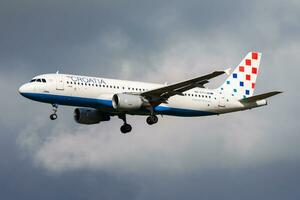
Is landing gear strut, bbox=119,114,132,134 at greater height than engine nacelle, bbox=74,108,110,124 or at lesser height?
lesser

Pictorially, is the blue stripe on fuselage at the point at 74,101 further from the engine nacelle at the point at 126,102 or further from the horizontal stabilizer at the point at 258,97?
the horizontal stabilizer at the point at 258,97

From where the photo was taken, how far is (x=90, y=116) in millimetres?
87312

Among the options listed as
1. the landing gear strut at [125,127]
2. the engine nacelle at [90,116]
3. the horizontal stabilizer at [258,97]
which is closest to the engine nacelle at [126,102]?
the engine nacelle at [90,116]

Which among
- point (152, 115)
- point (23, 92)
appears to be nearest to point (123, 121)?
A: point (152, 115)

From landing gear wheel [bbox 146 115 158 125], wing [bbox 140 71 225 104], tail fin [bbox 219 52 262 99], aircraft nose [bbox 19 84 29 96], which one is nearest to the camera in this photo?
wing [bbox 140 71 225 104]

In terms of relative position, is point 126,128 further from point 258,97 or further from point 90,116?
point 258,97

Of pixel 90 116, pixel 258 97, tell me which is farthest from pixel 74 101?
pixel 258 97

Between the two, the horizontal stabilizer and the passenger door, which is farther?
the horizontal stabilizer

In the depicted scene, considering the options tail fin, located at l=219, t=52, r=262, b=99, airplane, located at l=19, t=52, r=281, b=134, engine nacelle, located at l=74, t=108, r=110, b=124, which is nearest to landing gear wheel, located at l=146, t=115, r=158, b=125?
airplane, located at l=19, t=52, r=281, b=134

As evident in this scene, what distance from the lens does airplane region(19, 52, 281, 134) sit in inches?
3164

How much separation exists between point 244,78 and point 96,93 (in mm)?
18537

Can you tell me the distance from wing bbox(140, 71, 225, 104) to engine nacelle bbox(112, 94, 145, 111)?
3.77 ft

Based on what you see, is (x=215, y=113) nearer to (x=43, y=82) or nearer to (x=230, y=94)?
(x=230, y=94)

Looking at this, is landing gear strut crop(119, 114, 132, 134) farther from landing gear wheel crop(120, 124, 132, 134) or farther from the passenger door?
the passenger door
